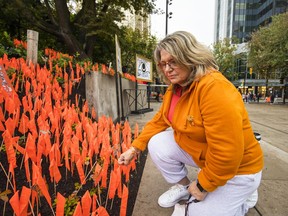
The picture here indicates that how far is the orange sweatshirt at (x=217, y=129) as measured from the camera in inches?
54.7

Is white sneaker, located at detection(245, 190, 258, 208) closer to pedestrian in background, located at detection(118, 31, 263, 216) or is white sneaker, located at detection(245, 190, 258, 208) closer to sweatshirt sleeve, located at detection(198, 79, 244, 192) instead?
pedestrian in background, located at detection(118, 31, 263, 216)

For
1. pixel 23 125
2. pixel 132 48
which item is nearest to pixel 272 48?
pixel 132 48

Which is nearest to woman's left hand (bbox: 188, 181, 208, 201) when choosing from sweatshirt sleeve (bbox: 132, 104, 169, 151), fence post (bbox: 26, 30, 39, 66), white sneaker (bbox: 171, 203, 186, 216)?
white sneaker (bbox: 171, 203, 186, 216)

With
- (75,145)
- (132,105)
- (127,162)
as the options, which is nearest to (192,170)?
(127,162)

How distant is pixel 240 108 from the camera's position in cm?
143

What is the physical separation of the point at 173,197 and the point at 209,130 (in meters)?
0.87

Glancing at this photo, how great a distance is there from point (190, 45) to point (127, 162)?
114cm

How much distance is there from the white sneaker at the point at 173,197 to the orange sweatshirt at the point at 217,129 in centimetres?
48

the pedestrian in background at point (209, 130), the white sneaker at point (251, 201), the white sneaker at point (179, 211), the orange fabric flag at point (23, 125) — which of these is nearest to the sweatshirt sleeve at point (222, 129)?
the pedestrian in background at point (209, 130)

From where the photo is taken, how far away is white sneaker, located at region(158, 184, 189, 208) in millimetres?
2006

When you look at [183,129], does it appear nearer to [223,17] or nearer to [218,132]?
[218,132]

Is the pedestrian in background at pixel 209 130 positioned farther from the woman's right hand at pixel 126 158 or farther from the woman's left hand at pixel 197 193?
the woman's right hand at pixel 126 158

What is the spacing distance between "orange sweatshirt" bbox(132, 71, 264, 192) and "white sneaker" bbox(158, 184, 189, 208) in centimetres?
48

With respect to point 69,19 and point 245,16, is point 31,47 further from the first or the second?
point 245,16
